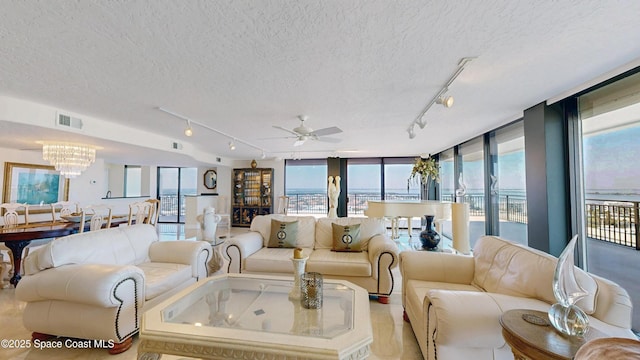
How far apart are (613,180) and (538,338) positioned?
6.88 feet

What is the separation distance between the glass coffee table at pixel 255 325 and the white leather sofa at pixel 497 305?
430 mm

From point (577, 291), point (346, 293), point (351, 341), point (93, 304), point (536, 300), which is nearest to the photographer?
point (577, 291)

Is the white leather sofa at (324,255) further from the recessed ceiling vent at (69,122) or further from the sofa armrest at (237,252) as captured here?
the recessed ceiling vent at (69,122)

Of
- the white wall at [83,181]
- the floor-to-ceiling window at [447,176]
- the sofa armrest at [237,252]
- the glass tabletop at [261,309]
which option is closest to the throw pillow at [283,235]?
the sofa armrest at [237,252]

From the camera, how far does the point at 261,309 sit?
1.85m

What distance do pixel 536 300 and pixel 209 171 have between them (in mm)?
9014

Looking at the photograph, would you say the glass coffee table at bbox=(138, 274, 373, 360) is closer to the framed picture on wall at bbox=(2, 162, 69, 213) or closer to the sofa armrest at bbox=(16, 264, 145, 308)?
the sofa armrest at bbox=(16, 264, 145, 308)

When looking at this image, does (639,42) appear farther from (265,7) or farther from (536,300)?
(265,7)

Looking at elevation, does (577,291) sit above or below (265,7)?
below

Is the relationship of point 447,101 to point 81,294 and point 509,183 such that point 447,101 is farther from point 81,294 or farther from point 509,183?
point 81,294

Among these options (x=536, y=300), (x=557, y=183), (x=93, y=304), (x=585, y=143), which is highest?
(x=585, y=143)

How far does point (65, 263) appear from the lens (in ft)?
7.08

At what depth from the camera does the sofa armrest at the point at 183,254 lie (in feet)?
9.56

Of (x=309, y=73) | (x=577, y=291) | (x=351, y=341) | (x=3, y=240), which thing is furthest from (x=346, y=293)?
(x=3, y=240)
